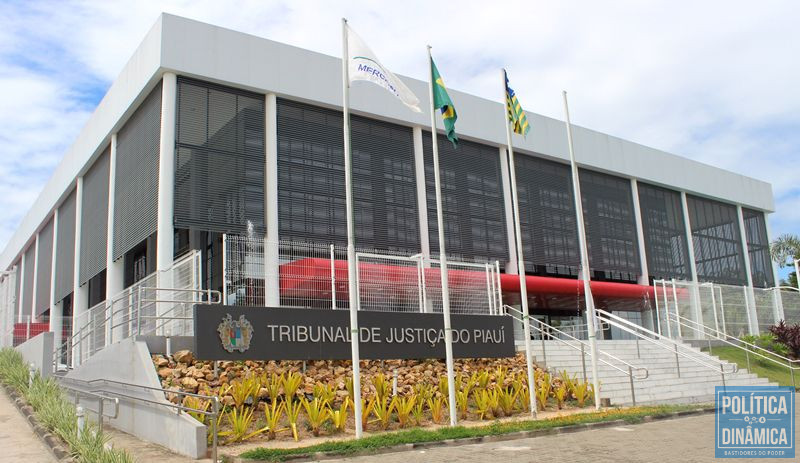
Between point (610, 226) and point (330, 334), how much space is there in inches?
866

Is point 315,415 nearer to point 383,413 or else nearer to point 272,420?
point 272,420

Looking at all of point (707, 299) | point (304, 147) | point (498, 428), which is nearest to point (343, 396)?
point (498, 428)

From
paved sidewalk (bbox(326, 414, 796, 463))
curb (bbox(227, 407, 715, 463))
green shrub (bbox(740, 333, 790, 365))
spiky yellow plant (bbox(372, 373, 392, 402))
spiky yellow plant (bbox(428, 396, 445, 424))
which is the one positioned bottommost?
paved sidewalk (bbox(326, 414, 796, 463))

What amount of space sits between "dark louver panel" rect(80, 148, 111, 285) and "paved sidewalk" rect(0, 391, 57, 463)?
13354mm

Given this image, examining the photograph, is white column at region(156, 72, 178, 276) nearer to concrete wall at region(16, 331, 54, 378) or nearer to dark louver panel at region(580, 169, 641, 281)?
concrete wall at region(16, 331, 54, 378)

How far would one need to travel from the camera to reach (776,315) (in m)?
A: 32.6

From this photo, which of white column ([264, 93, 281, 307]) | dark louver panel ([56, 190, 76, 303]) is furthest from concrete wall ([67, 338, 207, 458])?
dark louver panel ([56, 190, 76, 303])

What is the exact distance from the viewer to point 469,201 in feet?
97.5

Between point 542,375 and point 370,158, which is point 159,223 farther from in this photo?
point 542,375

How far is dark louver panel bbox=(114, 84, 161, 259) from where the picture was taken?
2338 cm

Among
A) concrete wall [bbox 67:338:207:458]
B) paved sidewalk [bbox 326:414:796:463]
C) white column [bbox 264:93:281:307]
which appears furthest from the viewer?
white column [bbox 264:93:281:307]

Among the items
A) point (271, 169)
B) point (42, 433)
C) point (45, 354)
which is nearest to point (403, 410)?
point (42, 433)

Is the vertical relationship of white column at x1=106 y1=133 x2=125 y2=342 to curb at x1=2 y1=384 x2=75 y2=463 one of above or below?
above

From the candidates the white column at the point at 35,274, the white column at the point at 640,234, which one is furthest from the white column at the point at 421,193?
the white column at the point at 35,274
